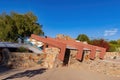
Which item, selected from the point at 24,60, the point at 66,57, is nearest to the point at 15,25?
the point at 66,57

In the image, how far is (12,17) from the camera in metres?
32.5

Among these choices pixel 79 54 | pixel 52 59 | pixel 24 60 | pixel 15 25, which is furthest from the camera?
pixel 15 25

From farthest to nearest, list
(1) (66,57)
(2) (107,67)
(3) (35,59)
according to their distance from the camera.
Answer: (1) (66,57) < (2) (107,67) < (3) (35,59)

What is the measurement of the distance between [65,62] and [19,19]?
627 inches

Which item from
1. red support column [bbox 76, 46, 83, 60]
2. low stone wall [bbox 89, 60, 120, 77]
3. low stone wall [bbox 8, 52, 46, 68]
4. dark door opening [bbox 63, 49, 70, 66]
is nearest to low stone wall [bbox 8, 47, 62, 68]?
low stone wall [bbox 8, 52, 46, 68]

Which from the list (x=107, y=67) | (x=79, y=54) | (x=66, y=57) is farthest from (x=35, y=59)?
(x=107, y=67)

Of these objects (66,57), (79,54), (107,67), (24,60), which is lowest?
(107,67)

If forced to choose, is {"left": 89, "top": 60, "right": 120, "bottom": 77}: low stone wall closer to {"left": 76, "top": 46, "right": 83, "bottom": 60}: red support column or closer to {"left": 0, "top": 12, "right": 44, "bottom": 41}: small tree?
{"left": 76, "top": 46, "right": 83, "bottom": 60}: red support column

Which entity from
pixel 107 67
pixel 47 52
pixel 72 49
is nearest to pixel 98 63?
pixel 107 67

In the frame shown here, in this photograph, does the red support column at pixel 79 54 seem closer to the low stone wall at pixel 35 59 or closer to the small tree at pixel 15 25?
the low stone wall at pixel 35 59

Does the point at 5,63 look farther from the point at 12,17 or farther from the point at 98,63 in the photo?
the point at 12,17

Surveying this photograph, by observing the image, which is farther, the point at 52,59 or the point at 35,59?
the point at 35,59

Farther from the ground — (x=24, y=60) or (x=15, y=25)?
(x=15, y=25)

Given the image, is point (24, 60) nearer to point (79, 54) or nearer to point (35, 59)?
point (35, 59)
